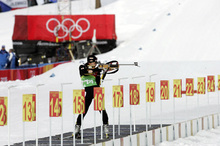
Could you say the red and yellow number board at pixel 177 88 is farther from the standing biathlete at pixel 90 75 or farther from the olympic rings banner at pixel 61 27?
the olympic rings banner at pixel 61 27

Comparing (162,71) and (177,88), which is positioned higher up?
(162,71)

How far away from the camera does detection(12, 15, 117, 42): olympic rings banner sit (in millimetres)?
29688

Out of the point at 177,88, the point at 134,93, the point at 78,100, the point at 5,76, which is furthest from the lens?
the point at 5,76

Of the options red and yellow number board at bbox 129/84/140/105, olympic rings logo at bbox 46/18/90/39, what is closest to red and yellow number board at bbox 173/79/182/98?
red and yellow number board at bbox 129/84/140/105

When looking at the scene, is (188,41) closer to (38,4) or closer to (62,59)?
(62,59)

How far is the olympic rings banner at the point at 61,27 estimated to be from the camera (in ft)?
97.4

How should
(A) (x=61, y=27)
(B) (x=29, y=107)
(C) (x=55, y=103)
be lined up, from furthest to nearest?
(A) (x=61, y=27) < (C) (x=55, y=103) < (B) (x=29, y=107)

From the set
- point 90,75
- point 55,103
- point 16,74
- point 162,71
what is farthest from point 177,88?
point 16,74

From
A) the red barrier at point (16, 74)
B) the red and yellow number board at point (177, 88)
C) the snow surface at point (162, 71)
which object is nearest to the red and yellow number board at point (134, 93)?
the snow surface at point (162, 71)

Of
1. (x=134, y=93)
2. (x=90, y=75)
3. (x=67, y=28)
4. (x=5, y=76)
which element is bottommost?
(x=134, y=93)

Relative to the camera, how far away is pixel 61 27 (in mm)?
29984

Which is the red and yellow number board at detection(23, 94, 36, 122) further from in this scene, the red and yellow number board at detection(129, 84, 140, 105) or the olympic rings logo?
the olympic rings logo

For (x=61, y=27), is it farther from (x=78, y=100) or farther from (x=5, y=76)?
(x=78, y=100)

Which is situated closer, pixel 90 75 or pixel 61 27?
pixel 90 75
